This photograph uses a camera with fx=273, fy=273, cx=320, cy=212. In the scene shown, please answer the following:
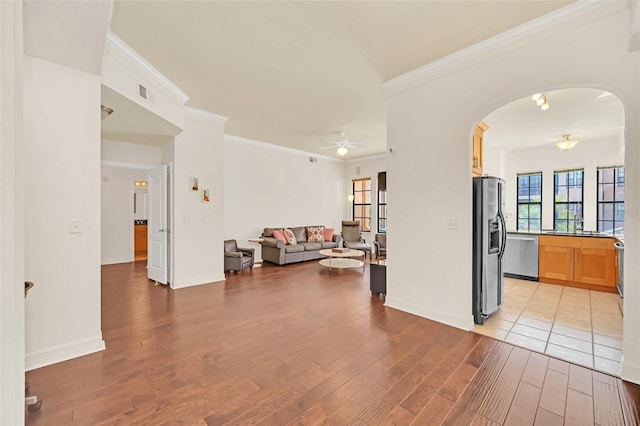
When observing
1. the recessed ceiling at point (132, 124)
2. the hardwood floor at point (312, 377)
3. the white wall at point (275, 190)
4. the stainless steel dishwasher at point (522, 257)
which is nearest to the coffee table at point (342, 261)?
the white wall at point (275, 190)

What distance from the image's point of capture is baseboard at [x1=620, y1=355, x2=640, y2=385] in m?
2.07

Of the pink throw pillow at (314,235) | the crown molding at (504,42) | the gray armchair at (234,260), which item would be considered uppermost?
the crown molding at (504,42)

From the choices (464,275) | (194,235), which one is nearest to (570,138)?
(464,275)

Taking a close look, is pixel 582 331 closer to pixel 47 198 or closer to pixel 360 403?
pixel 360 403

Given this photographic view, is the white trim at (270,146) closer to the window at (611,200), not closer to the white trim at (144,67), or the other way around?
the white trim at (144,67)

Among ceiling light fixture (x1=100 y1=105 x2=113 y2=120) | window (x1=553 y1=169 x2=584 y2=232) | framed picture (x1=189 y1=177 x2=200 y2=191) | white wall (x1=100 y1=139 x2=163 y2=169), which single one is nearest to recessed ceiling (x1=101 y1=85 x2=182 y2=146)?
ceiling light fixture (x1=100 y1=105 x2=113 y2=120)

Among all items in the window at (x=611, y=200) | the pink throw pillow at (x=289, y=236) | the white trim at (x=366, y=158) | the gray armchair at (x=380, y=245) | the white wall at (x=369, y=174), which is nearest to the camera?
the window at (x=611, y=200)

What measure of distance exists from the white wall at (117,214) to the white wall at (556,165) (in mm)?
9712

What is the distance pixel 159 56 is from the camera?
3064mm

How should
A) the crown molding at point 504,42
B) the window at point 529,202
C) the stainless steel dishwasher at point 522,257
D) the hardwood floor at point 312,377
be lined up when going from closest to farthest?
the hardwood floor at point 312,377 → the crown molding at point 504,42 → the stainless steel dishwasher at point 522,257 → the window at point 529,202

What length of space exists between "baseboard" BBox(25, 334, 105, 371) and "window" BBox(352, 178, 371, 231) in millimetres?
7459

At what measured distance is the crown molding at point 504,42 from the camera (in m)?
2.22

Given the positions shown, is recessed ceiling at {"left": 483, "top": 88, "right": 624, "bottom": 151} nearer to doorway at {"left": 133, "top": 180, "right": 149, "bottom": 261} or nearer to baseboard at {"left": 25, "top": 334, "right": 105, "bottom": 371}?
baseboard at {"left": 25, "top": 334, "right": 105, "bottom": 371}

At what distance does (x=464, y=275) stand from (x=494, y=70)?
2.18m
